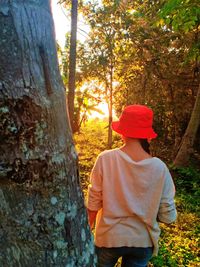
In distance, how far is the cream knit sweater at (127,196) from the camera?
2.39 metres

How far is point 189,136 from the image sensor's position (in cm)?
1049

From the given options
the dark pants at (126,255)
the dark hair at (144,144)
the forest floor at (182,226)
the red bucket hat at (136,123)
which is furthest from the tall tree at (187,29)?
the dark pants at (126,255)

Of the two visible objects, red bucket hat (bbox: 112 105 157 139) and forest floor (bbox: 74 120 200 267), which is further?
forest floor (bbox: 74 120 200 267)

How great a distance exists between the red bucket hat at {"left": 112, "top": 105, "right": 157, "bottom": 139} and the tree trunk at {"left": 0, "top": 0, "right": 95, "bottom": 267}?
3.00 ft

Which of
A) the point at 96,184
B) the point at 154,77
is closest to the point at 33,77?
the point at 96,184

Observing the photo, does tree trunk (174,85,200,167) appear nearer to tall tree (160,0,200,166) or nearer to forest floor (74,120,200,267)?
tall tree (160,0,200,166)

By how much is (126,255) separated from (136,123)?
91 cm

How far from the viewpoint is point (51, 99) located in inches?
59.1

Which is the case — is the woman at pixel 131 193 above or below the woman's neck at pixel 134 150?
below

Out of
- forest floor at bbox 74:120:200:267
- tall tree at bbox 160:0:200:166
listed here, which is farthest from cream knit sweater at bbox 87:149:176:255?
tall tree at bbox 160:0:200:166

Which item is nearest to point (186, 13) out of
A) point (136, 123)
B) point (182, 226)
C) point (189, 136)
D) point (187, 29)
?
point (187, 29)

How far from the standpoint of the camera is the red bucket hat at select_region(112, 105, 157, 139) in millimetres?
2449

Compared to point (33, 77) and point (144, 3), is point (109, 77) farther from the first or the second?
point (33, 77)

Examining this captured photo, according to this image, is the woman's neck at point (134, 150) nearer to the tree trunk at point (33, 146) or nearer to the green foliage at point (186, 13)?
the tree trunk at point (33, 146)
